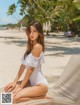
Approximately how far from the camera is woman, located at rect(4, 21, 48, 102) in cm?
394

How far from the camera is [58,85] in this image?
5.11m

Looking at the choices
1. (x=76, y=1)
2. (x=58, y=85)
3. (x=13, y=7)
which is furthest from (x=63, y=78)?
(x=13, y=7)

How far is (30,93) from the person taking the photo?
13.1 feet

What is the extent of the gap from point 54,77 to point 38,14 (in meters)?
30.0

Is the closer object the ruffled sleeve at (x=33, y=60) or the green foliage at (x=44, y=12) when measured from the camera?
the ruffled sleeve at (x=33, y=60)

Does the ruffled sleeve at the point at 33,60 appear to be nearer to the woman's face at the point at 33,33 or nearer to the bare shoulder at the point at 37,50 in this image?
the bare shoulder at the point at 37,50

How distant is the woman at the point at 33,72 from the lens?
394 centimetres

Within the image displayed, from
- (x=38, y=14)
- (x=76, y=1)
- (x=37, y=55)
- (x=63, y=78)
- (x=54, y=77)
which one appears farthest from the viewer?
(x=38, y=14)

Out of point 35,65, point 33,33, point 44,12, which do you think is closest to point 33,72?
point 35,65

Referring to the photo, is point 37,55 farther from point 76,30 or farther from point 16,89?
point 76,30

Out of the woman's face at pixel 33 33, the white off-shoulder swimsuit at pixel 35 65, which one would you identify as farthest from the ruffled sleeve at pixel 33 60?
the woman's face at pixel 33 33

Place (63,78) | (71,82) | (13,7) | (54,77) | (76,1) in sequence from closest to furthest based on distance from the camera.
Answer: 1. (71,82)
2. (63,78)
3. (54,77)
4. (76,1)
5. (13,7)

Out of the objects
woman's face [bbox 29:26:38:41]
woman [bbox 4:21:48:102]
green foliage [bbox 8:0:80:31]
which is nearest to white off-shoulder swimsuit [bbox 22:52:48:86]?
woman [bbox 4:21:48:102]

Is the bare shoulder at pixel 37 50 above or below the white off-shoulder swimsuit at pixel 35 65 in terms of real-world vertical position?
above
